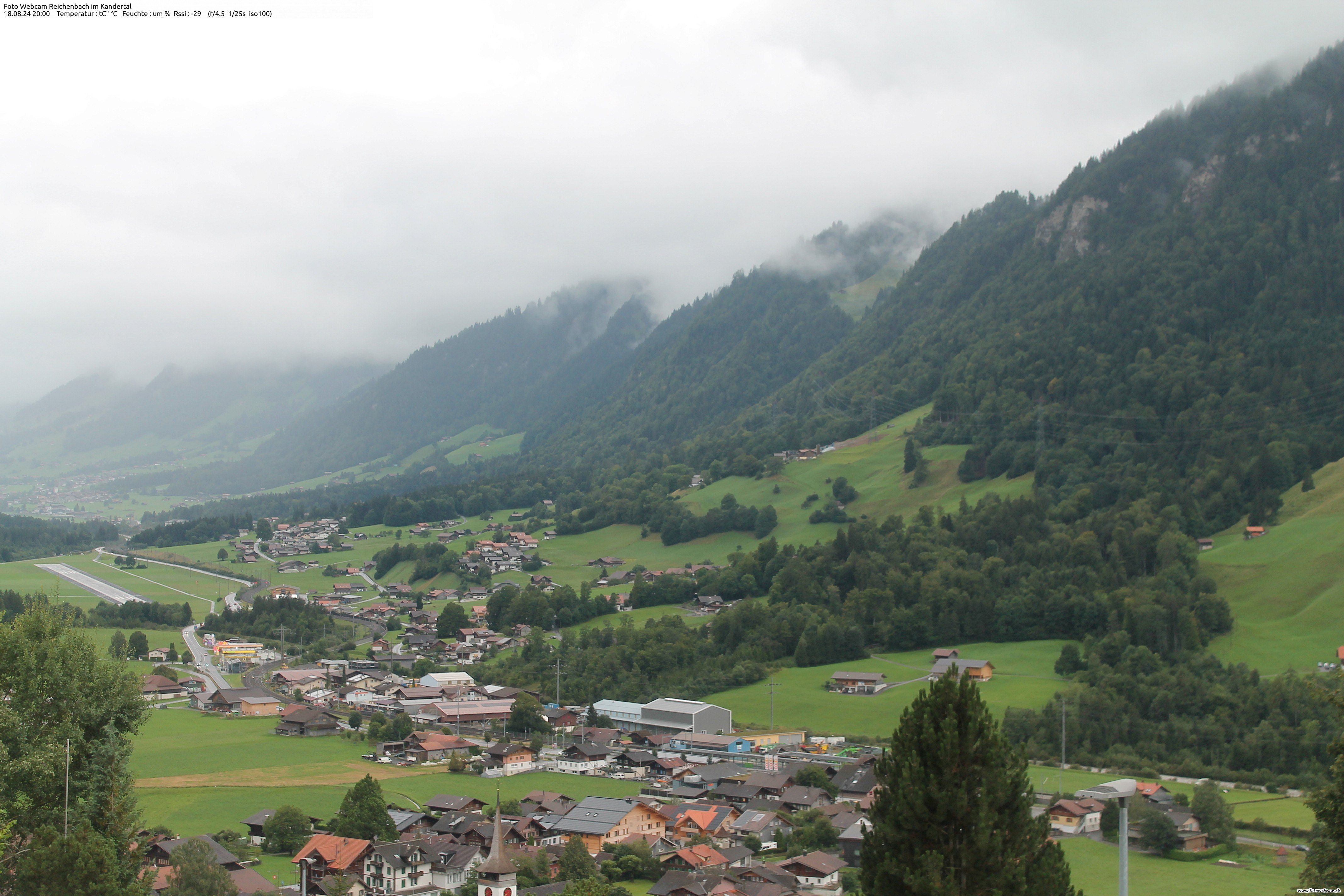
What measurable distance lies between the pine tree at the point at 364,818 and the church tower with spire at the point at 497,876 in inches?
397

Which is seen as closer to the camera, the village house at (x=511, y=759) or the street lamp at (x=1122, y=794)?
the street lamp at (x=1122, y=794)

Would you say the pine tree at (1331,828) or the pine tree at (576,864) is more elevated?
the pine tree at (1331,828)

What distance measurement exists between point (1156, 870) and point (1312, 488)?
61.8 meters

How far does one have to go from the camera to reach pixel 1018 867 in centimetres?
1616

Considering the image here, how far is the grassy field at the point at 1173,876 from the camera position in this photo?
3606 centimetres

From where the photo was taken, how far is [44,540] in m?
172

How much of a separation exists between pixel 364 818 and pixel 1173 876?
28.9m

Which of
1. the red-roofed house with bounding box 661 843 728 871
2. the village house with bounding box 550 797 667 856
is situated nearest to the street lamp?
the red-roofed house with bounding box 661 843 728 871

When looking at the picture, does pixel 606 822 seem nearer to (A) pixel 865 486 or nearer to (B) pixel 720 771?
(B) pixel 720 771

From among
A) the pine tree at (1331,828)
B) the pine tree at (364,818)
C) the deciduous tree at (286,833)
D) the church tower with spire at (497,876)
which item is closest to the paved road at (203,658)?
the deciduous tree at (286,833)

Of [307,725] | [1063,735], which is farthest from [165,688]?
[1063,735]

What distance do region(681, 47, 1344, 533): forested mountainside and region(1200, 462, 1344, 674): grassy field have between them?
3.64 m

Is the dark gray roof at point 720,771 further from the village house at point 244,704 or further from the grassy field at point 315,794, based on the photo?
the village house at point 244,704

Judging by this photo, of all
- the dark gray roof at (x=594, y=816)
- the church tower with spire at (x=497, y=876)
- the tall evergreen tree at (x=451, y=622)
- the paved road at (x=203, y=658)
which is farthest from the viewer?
the tall evergreen tree at (x=451, y=622)
